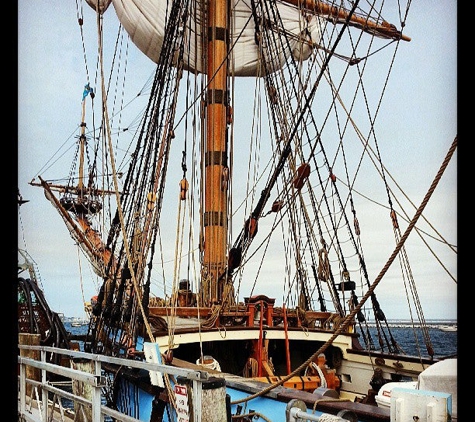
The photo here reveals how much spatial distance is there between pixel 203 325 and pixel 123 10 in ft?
35.9

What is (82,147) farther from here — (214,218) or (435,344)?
(435,344)

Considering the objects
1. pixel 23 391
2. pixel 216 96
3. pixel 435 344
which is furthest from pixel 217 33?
pixel 435 344

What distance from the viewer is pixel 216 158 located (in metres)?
10.0

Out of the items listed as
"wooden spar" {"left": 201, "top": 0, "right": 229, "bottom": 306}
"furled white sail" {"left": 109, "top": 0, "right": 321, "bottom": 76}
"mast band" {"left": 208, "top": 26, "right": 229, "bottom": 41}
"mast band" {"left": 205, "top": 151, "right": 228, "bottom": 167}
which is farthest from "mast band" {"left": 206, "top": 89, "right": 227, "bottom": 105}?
"furled white sail" {"left": 109, "top": 0, "right": 321, "bottom": 76}

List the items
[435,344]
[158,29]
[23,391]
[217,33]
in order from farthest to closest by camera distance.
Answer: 1. [435,344]
2. [158,29]
3. [217,33]
4. [23,391]

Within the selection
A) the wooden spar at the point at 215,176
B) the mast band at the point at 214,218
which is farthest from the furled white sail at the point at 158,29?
the mast band at the point at 214,218

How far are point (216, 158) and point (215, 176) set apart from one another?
0.34m

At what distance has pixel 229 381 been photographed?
15.4ft

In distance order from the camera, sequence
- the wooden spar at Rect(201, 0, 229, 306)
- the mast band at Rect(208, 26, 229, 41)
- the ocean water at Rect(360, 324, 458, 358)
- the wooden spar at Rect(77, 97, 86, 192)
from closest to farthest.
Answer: the ocean water at Rect(360, 324, 458, 358), the wooden spar at Rect(201, 0, 229, 306), the mast band at Rect(208, 26, 229, 41), the wooden spar at Rect(77, 97, 86, 192)

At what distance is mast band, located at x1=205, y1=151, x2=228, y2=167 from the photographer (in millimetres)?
10000

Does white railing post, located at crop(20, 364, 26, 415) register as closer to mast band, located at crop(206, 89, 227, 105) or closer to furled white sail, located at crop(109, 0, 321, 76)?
mast band, located at crop(206, 89, 227, 105)
